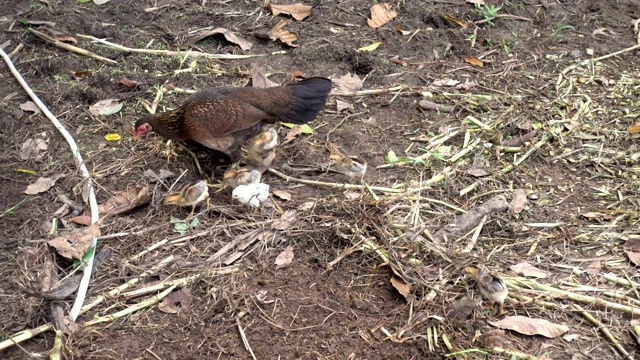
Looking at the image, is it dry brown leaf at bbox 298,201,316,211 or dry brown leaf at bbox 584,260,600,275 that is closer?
dry brown leaf at bbox 584,260,600,275

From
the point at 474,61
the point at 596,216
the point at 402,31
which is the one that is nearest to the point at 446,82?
the point at 474,61

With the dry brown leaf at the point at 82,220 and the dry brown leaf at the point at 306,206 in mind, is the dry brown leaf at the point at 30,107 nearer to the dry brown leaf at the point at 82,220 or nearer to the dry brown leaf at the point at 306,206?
the dry brown leaf at the point at 82,220

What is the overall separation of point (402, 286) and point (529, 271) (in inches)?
31.0

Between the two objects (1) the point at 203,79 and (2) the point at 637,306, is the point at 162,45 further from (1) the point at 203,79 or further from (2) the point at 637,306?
(2) the point at 637,306

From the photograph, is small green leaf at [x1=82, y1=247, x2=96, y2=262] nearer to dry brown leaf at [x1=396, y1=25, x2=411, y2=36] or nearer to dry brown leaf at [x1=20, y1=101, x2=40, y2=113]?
dry brown leaf at [x1=20, y1=101, x2=40, y2=113]

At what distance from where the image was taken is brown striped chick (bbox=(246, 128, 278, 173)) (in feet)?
13.4

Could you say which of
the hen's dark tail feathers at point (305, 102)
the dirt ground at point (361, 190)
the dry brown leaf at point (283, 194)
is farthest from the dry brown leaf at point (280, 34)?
the dry brown leaf at point (283, 194)

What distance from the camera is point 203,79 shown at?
5.03m

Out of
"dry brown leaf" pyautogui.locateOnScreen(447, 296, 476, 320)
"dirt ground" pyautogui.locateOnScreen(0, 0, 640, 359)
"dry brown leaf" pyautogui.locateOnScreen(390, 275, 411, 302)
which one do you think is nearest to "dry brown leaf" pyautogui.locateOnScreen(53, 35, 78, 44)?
"dirt ground" pyautogui.locateOnScreen(0, 0, 640, 359)

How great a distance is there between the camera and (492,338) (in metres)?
3.03

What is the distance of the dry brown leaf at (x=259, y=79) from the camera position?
4877mm

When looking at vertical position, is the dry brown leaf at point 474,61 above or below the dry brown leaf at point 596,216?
above

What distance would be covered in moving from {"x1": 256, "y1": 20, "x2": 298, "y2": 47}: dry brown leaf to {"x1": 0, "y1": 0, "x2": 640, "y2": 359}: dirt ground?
7 centimetres

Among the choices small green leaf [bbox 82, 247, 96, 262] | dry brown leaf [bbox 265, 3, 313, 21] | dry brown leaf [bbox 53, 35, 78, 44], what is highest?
dry brown leaf [bbox 265, 3, 313, 21]
